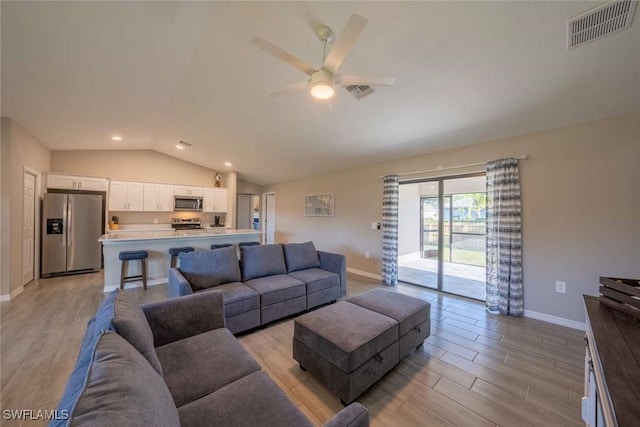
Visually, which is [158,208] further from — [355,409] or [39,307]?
[355,409]

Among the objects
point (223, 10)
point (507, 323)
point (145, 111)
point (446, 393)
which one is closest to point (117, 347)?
point (446, 393)

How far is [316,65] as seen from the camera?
8.55ft

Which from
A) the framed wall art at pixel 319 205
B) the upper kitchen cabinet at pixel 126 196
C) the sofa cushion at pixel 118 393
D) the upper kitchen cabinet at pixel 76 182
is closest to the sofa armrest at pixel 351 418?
the sofa cushion at pixel 118 393

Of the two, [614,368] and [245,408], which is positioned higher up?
[614,368]

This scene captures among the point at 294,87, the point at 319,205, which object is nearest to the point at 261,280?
the point at 294,87

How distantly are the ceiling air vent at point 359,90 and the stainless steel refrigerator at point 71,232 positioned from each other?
18.7 ft

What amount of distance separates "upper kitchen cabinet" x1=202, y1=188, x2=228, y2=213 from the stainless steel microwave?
0.61ft

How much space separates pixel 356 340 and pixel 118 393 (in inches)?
56.4

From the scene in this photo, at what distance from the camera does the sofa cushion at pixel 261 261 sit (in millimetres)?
3150

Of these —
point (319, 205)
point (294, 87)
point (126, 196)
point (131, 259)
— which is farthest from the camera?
point (319, 205)

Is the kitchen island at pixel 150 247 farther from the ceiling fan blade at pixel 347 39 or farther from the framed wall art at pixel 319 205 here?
the ceiling fan blade at pixel 347 39

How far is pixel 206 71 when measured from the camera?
2.92 meters

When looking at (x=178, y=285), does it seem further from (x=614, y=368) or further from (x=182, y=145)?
(x=182, y=145)

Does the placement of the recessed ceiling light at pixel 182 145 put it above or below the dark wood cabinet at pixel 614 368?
above
